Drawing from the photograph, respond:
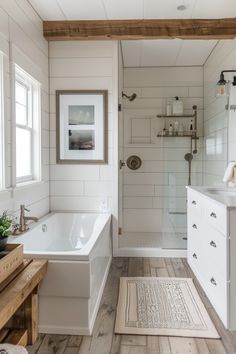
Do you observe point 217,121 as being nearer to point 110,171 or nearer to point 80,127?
point 110,171

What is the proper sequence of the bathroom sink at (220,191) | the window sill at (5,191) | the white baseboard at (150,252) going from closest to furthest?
1. the window sill at (5,191)
2. the bathroom sink at (220,191)
3. the white baseboard at (150,252)

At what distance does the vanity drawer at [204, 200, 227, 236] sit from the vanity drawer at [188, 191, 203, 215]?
208 mm

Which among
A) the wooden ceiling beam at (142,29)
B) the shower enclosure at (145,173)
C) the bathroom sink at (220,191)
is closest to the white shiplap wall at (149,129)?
the shower enclosure at (145,173)

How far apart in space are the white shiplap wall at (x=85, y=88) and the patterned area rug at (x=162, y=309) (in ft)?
3.61

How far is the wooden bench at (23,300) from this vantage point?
5.34ft

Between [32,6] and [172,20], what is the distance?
143 centimetres

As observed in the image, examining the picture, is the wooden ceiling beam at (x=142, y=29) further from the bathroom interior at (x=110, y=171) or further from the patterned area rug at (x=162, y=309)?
the patterned area rug at (x=162, y=309)

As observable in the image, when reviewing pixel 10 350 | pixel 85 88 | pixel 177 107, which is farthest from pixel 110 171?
pixel 10 350

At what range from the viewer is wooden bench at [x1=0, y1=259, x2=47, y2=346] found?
1627 millimetres

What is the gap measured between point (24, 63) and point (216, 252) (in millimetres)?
2291

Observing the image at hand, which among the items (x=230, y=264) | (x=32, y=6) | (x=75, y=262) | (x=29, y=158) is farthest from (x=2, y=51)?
(x=230, y=264)

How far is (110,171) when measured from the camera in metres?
3.65

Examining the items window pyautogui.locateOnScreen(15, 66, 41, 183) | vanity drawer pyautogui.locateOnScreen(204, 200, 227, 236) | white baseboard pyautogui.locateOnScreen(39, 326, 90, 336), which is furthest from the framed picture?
white baseboard pyautogui.locateOnScreen(39, 326, 90, 336)

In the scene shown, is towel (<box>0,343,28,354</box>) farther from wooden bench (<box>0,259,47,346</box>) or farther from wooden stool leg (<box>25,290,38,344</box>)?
wooden stool leg (<box>25,290,38,344</box>)
